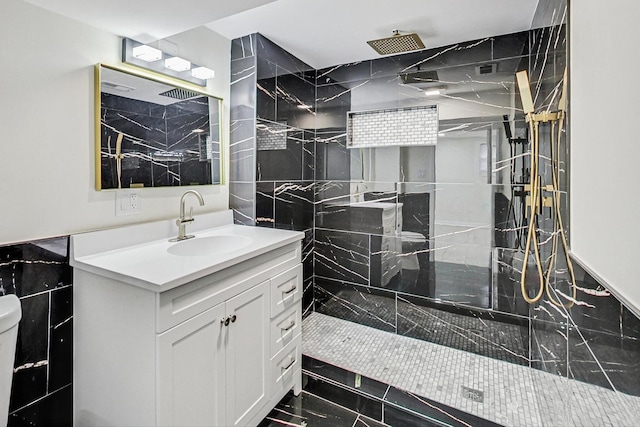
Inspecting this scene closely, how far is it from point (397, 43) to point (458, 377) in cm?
228

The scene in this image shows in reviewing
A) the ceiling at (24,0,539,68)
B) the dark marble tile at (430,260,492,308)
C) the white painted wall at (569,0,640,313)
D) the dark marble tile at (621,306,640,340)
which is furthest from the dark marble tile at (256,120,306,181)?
the dark marble tile at (621,306,640,340)

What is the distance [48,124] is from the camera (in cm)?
141

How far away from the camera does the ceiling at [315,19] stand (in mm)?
1419

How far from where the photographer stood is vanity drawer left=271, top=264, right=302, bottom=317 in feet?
5.75

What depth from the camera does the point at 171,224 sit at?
1.91 meters

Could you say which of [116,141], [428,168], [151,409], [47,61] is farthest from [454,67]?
[151,409]

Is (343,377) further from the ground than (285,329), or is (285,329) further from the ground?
(285,329)

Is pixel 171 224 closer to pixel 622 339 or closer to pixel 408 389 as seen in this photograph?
pixel 408 389

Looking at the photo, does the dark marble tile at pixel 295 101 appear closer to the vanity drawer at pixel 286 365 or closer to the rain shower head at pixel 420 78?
the rain shower head at pixel 420 78

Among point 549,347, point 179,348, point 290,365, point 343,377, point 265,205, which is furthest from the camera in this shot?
point 265,205

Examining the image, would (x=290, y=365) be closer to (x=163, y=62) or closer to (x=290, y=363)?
(x=290, y=363)

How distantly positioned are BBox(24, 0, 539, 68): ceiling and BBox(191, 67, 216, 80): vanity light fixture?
314 mm

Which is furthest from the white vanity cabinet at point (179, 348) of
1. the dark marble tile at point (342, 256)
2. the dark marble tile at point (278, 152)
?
the dark marble tile at point (342, 256)

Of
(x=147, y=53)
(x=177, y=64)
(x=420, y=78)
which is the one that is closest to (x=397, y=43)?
(x=420, y=78)
